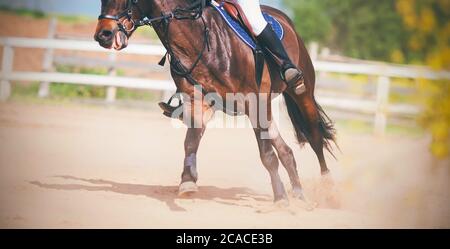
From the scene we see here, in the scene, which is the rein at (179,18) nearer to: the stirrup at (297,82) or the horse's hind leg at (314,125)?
the stirrup at (297,82)

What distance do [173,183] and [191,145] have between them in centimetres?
88

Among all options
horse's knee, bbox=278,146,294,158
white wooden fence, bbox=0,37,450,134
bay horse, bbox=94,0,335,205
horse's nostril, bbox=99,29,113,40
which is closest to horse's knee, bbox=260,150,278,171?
bay horse, bbox=94,0,335,205

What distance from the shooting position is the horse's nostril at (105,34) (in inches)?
149

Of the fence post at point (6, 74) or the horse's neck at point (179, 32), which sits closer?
the horse's neck at point (179, 32)

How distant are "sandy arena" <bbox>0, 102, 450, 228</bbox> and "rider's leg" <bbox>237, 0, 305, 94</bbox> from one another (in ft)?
3.14

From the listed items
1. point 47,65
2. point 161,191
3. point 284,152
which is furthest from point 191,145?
point 47,65

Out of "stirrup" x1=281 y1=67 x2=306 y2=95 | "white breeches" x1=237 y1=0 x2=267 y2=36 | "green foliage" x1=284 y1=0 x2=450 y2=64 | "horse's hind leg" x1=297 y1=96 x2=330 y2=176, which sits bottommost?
"horse's hind leg" x1=297 y1=96 x2=330 y2=176

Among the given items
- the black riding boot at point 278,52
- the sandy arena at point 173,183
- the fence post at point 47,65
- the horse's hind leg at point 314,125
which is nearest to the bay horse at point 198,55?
the black riding boot at point 278,52

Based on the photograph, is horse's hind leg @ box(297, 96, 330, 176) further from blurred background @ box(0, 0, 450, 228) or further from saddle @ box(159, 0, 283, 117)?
saddle @ box(159, 0, 283, 117)

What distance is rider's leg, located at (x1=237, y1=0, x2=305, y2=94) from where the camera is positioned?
428cm

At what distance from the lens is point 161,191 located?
15.8ft

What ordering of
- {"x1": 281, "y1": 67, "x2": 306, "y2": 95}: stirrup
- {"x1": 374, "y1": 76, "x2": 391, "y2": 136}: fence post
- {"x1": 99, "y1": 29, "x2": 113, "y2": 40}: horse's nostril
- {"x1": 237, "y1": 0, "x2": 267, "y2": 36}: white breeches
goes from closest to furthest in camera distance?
{"x1": 99, "y1": 29, "x2": 113, "y2": 40}: horse's nostril
{"x1": 237, "y1": 0, "x2": 267, "y2": 36}: white breeches
{"x1": 281, "y1": 67, "x2": 306, "y2": 95}: stirrup
{"x1": 374, "y1": 76, "x2": 391, "y2": 136}: fence post

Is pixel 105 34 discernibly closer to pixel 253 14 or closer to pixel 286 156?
pixel 253 14

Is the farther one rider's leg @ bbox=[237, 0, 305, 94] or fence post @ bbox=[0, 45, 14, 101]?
fence post @ bbox=[0, 45, 14, 101]
